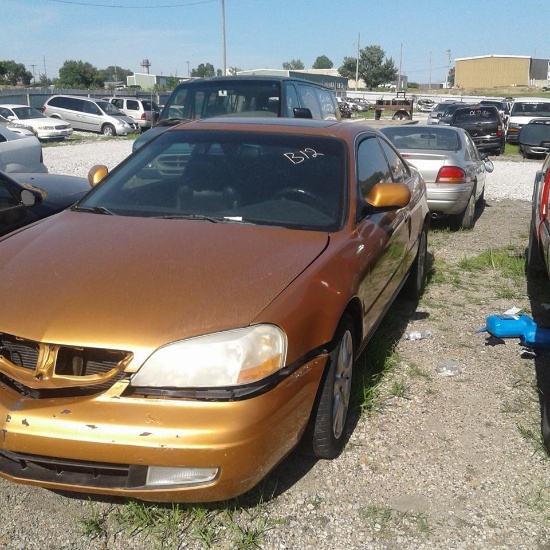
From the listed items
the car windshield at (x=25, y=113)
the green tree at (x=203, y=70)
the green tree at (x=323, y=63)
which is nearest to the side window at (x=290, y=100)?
the car windshield at (x=25, y=113)

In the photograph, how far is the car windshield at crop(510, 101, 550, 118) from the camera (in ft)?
83.9

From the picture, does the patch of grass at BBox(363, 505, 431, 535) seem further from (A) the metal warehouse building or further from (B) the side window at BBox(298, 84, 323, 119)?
(A) the metal warehouse building

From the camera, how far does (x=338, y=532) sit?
2.72 m

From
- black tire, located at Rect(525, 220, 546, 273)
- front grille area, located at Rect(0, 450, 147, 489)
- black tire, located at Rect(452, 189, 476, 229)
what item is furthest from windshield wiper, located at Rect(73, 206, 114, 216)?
black tire, located at Rect(452, 189, 476, 229)

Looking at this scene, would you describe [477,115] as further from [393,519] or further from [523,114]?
[393,519]

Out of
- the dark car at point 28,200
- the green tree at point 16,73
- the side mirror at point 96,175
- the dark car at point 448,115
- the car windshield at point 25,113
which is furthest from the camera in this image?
the green tree at point 16,73

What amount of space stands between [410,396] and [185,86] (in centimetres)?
713

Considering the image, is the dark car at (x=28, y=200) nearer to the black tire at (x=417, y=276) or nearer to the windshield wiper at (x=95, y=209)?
the windshield wiper at (x=95, y=209)

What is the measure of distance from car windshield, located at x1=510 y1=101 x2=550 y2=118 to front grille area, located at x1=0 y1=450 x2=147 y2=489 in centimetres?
2613

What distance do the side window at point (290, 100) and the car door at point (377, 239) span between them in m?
4.39

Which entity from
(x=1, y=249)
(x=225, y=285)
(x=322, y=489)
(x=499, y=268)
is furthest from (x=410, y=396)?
(x=499, y=268)

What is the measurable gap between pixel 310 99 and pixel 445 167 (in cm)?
282

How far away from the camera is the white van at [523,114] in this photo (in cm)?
2470

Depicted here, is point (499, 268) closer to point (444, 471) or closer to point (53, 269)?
point (444, 471)
